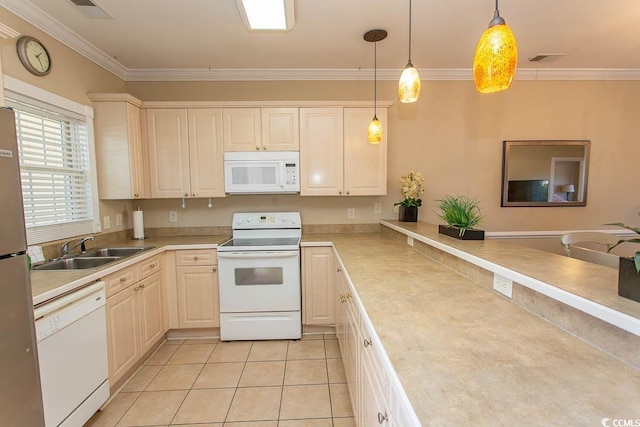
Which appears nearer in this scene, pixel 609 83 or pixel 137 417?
pixel 137 417

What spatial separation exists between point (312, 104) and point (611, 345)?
2.73 metres

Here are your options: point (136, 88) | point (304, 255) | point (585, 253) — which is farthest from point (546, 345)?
point (136, 88)

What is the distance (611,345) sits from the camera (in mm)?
834

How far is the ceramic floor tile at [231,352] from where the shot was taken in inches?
96.0

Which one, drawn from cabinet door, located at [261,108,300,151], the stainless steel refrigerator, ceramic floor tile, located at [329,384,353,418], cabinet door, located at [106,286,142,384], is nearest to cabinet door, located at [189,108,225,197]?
cabinet door, located at [261,108,300,151]

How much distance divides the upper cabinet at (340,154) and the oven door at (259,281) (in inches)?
31.2

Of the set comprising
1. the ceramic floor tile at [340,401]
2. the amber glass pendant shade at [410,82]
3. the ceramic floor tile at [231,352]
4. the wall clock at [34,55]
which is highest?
the wall clock at [34,55]

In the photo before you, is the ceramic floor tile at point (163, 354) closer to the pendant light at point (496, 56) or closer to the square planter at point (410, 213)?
the square planter at point (410, 213)

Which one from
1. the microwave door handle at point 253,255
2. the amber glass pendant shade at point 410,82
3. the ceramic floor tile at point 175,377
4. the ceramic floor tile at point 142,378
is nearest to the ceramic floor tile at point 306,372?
the ceramic floor tile at point 175,377

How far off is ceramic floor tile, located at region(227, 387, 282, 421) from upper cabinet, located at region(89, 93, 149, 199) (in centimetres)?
206

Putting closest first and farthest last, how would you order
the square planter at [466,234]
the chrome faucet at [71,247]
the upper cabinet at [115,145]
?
the square planter at [466,234]
the chrome faucet at [71,247]
the upper cabinet at [115,145]

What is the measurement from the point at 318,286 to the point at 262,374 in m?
0.90

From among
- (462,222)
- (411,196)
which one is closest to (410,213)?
(411,196)

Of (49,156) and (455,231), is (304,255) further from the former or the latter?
(49,156)
